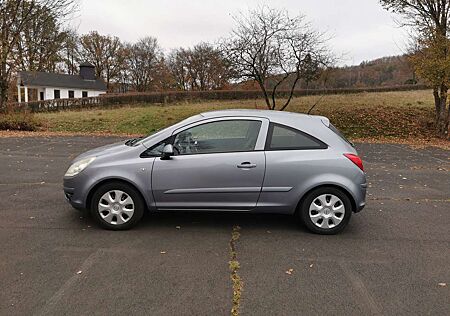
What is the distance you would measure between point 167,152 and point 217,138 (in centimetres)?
71

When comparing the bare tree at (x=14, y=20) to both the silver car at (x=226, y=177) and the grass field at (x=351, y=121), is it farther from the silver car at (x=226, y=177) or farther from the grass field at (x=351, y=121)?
the silver car at (x=226, y=177)

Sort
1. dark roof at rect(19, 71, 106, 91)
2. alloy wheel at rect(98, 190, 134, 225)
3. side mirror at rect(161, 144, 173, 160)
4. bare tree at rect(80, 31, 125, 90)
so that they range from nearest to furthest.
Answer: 1. side mirror at rect(161, 144, 173, 160)
2. alloy wheel at rect(98, 190, 134, 225)
3. dark roof at rect(19, 71, 106, 91)
4. bare tree at rect(80, 31, 125, 90)

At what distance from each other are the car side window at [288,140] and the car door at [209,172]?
107 millimetres

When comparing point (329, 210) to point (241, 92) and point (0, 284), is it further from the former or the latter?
point (241, 92)

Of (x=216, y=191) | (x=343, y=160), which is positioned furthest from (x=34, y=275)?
Answer: (x=343, y=160)

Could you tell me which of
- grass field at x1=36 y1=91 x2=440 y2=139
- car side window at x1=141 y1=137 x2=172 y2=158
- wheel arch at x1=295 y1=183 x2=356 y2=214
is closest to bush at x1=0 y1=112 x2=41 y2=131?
grass field at x1=36 y1=91 x2=440 y2=139

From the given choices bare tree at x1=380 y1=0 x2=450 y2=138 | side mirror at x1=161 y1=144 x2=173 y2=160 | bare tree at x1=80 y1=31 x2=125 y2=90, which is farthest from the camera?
bare tree at x1=80 y1=31 x2=125 y2=90

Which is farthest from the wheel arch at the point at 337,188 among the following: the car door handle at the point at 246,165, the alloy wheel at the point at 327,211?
the car door handle at the point at 246,165

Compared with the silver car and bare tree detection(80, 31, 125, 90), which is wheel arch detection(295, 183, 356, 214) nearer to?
the silver car

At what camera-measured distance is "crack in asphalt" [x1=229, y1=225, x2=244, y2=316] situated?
9.42 ft

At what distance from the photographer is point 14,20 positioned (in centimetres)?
1736

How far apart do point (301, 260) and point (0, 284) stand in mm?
2934

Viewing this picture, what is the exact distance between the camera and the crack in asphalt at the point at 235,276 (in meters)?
2.87

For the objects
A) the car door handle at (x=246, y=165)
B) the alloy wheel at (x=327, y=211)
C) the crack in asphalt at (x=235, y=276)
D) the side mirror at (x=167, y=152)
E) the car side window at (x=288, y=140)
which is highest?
the car side window at (x=288, y=140)
